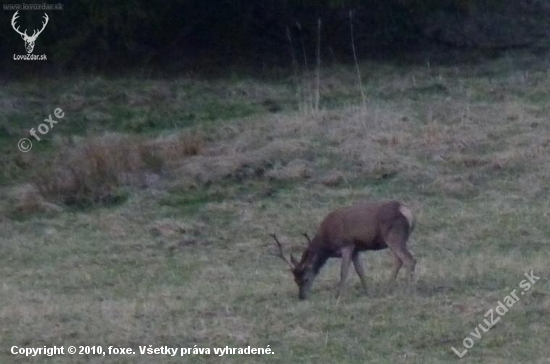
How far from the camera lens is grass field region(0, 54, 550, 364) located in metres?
8.69

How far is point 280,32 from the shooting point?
78.6 feet

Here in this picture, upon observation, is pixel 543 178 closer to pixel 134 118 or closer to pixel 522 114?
pixel 522 114

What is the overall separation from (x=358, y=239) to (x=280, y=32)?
47.8 feet

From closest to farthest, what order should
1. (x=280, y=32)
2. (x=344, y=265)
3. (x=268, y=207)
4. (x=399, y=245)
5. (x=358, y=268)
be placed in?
(x=399, y=245)
(x=344, y=265)
(x=358, y=268)
(x=268, y=207)
(x=280, y=32)

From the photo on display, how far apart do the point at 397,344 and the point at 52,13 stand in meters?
14.6

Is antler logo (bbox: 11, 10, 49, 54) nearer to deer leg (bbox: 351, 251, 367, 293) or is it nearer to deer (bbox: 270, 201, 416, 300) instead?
deer (bbox: 270, 201, 416, 300)

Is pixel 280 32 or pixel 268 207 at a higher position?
pixel 280 32

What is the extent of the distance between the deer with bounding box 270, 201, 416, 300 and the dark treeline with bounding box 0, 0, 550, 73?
12583 mm

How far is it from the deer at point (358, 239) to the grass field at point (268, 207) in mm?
272

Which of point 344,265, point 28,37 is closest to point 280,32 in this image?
point 28,37

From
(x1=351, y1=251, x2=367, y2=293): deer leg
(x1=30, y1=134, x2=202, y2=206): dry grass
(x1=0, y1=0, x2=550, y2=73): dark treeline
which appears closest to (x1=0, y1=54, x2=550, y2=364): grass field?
(x1=30, y1=134, x2=202, y2=206): dry grass

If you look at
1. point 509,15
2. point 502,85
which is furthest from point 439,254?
point 509,15

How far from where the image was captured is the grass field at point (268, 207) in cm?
869

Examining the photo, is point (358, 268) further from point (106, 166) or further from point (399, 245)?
point (106, 166)
